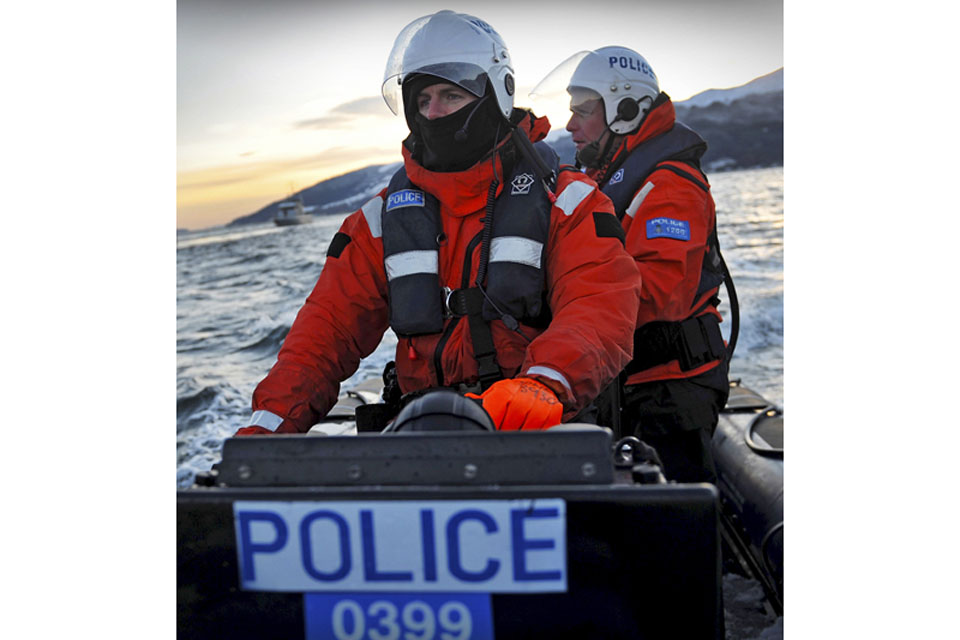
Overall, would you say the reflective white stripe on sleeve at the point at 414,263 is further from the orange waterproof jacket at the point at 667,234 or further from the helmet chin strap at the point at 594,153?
the helmet chin strap at the point at 594,153

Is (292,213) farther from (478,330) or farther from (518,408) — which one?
(518,408)

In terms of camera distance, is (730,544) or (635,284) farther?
(730,544)

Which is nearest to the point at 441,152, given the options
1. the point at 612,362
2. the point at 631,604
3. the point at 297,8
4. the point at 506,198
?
the point at 506,198

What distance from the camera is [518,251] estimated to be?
6.14ft

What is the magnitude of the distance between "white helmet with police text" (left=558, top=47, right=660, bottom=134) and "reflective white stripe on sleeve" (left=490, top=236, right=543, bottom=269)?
4.36ft

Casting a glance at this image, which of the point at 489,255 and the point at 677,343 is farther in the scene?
the point at 677,343

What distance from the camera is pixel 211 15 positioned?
8.25ft

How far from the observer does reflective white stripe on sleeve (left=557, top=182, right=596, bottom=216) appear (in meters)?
1.92

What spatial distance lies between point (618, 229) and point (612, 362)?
0.37 meters

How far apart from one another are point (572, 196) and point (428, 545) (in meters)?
1.15

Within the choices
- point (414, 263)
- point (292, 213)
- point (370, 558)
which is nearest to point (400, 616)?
point (370, 558)

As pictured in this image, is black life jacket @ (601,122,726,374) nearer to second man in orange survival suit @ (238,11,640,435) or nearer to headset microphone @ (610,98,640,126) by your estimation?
headset microphone @ (610,98,640,126)

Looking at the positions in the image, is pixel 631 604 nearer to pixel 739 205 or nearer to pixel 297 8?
pixel 297 8

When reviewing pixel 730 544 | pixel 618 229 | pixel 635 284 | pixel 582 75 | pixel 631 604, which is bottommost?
pixel 730 544
